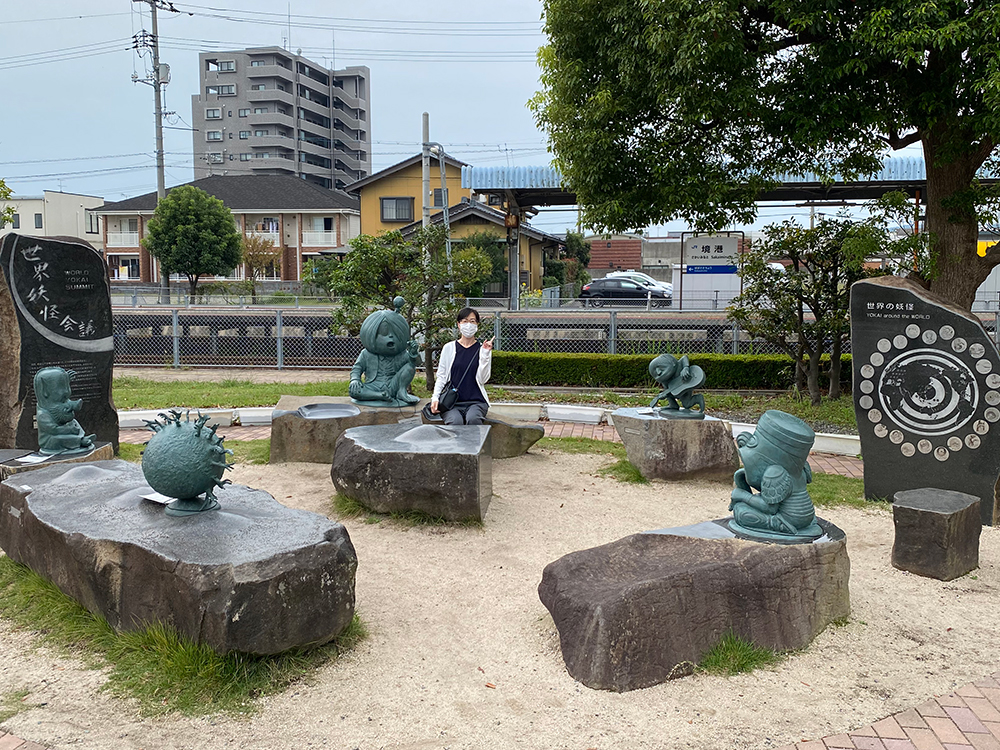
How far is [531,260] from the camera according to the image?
37.0 metres

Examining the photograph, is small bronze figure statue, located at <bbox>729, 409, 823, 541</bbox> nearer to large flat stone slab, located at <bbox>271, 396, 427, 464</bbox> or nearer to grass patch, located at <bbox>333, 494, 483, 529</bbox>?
grass patch, located at <bbox>333, 494, 483, 529</bbox>

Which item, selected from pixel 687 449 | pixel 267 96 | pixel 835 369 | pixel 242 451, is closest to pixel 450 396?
pixel 687 449

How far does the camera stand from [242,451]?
916cm

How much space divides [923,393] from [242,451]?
6.76 m

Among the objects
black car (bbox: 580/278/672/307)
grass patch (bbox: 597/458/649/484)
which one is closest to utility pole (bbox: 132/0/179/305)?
black car (bbox: 580/278/672/307)

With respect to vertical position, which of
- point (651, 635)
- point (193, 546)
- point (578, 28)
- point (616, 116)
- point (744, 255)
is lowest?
point (651, 635)

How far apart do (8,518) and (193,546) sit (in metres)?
2.07

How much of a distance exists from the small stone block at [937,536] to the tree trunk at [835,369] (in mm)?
6739

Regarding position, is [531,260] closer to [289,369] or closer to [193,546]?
[289,369]

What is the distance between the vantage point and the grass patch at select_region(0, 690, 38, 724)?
3.73 m

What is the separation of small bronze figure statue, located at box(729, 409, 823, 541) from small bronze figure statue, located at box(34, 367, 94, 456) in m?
5.14

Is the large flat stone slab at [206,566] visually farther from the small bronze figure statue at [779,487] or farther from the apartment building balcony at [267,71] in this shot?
the apartment building balcony at [267,71]

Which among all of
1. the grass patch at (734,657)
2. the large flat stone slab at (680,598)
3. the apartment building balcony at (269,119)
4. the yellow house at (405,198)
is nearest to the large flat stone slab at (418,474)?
the large flat stone slab at (680,598)

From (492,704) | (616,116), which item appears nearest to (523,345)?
(616,116)
